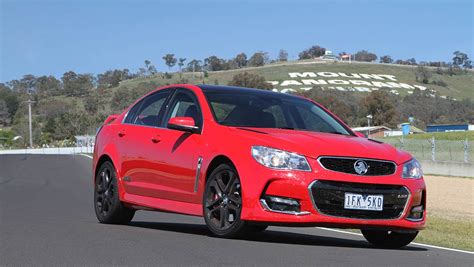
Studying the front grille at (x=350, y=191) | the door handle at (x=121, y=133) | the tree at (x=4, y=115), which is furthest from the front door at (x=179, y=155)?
the tree at (x=4, y=115)

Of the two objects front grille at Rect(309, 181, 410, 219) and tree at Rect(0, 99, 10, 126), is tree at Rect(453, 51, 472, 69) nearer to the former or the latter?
tree at Rect(0, 99, 10, 126)

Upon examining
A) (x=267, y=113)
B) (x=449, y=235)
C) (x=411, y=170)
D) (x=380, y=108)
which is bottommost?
(x=380, y=108)

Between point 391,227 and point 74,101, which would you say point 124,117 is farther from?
point 74,101

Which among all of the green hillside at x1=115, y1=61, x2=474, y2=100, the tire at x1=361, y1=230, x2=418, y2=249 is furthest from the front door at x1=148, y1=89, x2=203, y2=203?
the green hillside at x1=115, y1=61, x2=474, y2=100

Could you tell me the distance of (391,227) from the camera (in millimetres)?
8188

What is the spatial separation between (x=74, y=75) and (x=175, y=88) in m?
170

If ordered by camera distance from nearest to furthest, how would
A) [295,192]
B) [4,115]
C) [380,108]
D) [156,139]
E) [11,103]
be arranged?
[295,192], [156,139], [380,108], [4,115], [11,103]

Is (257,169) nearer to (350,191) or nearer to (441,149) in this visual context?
(350,191)

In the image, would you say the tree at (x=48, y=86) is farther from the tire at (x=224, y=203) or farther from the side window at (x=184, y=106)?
the tire at (x=224, y=203)

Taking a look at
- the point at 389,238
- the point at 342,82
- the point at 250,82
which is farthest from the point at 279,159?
the point at 342,82

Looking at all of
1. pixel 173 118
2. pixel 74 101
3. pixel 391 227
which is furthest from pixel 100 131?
pixel 74 101

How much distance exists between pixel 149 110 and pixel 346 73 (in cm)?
16280

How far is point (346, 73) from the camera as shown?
→ 561 feet

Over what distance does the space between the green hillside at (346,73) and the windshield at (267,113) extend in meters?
130
